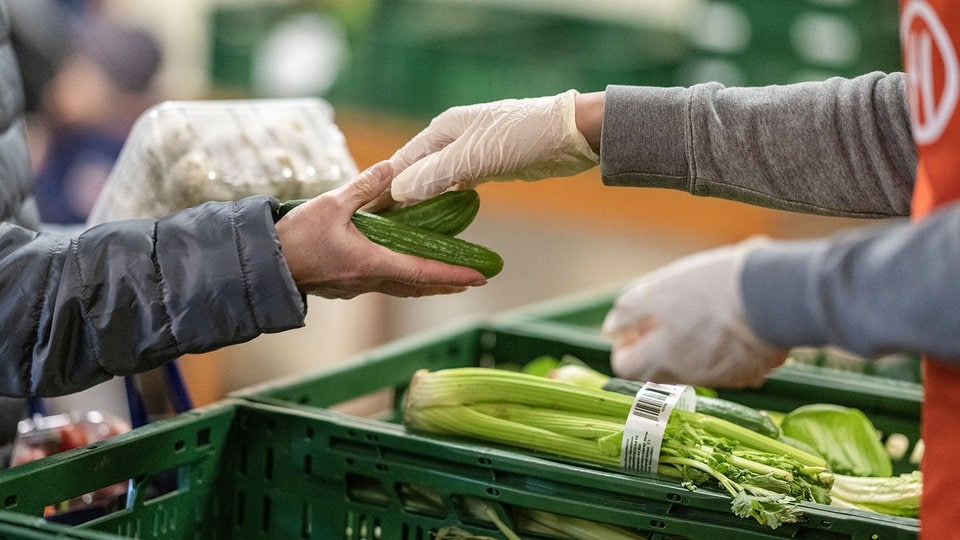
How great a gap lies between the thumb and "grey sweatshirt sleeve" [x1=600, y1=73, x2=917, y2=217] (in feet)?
1.30

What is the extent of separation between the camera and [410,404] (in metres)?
2.16

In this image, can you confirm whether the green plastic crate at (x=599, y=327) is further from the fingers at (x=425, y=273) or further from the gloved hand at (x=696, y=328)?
the gloved hand at (x=696, y=328)

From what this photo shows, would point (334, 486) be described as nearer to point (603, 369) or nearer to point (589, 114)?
point (589, 114)

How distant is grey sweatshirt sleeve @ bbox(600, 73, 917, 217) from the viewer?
1.92 meters

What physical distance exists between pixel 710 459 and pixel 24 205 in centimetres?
143

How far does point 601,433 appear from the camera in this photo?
6.75 ft

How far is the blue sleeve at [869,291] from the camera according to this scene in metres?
1.27

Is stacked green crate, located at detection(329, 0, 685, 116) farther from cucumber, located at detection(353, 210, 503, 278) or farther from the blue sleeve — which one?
the blue sleeve

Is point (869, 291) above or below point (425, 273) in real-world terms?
above

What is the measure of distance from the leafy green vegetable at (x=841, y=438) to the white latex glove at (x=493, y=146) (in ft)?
2.48

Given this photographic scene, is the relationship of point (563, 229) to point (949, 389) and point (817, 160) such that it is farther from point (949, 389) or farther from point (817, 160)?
point (949, 389)

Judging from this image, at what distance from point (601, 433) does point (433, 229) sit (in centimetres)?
48

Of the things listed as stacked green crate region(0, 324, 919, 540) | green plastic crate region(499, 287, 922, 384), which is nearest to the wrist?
stacked green crate region(0, 324, 919, 540)

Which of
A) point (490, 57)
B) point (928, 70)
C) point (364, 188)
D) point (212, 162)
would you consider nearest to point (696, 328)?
point (928, 70)
